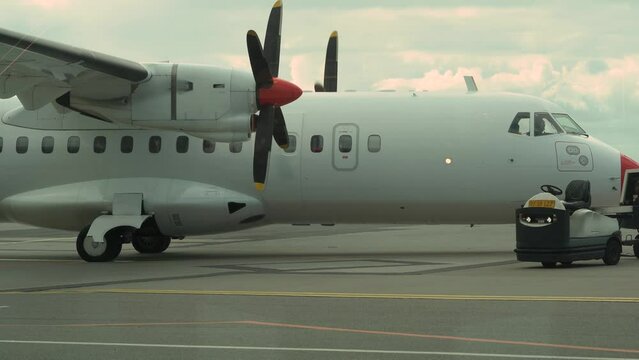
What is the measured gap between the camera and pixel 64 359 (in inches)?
333

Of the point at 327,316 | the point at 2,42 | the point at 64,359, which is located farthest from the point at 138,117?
the point at 64,359

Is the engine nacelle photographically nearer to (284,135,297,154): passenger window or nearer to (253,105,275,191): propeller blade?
(253,105,275,191): propeller blade

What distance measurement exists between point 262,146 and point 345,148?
1993 mm

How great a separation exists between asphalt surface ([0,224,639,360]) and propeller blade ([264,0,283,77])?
4.30 meters

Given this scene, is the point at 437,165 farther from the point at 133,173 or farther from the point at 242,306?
the point at 242,306

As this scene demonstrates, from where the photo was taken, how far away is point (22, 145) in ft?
72.5

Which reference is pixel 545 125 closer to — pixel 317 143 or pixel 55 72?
pixel 317 143

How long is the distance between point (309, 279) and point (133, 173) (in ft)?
22.0

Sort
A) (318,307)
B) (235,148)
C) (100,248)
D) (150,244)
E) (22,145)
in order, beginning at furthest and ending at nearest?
1. (150,244)
2. (22,145)
3. (235,148)
4. (100,248)
5. (318,307)

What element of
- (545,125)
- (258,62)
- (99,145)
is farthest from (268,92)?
(545,125)

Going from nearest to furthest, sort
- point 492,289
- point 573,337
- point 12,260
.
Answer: point 573,337 → point 492,289 → point 12,260

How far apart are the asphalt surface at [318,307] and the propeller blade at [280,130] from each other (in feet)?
8.25

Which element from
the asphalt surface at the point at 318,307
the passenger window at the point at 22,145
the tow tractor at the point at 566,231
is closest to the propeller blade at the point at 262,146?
the asphalt surface at the point at 318,307

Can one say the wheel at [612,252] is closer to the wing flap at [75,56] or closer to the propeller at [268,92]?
the propeller at [268,92]
